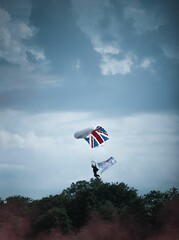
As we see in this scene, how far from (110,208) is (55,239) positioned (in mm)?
8540

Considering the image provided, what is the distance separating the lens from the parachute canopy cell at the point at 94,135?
1138 inches

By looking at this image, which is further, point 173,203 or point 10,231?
point 10,231

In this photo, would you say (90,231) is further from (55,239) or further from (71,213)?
(71,213)

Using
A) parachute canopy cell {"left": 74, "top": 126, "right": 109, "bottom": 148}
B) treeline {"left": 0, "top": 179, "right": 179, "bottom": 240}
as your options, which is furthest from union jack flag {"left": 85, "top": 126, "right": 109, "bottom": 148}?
treeline {"left": 0, "top": 179, "right": 179, "bottom": 240}

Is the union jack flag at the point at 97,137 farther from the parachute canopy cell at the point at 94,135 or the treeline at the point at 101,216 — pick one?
the treeline at the point at 101,216

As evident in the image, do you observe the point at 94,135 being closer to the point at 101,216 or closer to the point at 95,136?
the point at 95,136

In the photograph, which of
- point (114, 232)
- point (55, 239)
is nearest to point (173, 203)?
point (114, 232)

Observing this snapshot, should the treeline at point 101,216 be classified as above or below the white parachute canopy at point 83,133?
below

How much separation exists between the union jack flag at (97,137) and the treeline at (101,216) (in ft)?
37.4

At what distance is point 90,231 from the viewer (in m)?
38.9

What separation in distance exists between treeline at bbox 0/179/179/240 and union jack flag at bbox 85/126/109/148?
37.4 ft

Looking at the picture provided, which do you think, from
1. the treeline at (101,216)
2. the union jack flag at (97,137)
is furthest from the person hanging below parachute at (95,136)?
the treeline at (101,216)

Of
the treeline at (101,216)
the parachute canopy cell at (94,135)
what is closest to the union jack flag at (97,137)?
the parachute canopy cell at (94,135)

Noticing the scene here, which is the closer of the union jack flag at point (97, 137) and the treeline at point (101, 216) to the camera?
the union jack flag at point (97, 137)
